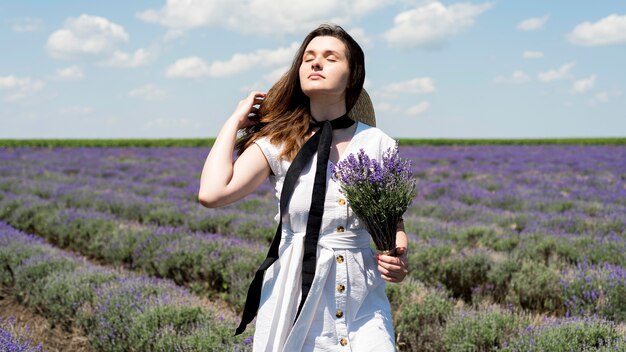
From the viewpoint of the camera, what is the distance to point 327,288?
6.83 ft

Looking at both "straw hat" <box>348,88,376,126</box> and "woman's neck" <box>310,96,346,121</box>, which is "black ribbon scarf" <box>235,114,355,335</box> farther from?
→ "straw hat" <box>348,88,376,126</box>

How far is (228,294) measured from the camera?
5539mm

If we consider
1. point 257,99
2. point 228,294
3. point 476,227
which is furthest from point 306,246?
point 476,227

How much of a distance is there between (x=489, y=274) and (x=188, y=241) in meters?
3.23

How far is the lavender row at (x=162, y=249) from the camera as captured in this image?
5539 millimetres

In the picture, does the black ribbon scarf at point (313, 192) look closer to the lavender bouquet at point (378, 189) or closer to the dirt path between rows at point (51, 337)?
the lavender bouquet at point (378, 189)

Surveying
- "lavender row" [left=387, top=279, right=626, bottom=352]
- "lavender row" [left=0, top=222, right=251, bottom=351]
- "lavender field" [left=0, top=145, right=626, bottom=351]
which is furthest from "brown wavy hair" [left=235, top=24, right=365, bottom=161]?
"lavender row" [left=387, top=279, right=626, bottom=352]

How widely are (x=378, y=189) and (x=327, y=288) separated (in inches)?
16.5

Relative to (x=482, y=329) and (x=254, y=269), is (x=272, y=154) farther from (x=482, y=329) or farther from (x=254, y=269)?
(x=254, y=269)

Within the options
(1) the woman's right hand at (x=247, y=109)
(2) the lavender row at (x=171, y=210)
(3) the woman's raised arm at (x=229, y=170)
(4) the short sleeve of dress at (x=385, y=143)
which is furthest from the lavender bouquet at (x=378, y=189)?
(2) the lavender row at (x=171, y=210)

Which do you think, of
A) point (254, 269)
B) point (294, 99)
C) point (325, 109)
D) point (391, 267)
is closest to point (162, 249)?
point (254, 269)

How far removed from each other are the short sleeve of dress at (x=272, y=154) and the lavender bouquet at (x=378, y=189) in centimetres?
29

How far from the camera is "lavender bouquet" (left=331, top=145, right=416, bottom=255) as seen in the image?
6.34ft

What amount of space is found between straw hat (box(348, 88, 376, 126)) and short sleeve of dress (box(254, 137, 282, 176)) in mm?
433
